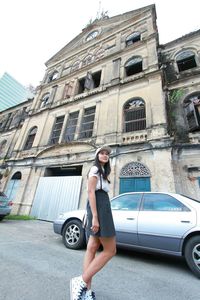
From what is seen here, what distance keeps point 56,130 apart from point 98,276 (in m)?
11.0

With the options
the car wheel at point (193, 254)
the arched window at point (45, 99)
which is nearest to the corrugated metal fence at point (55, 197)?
the car wheel at point (193, 254)

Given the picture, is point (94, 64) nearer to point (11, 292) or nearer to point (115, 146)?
point (115, 146)

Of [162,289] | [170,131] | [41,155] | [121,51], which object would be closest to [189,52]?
[121,51]

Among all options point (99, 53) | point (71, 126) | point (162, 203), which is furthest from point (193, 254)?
point (99, 53)

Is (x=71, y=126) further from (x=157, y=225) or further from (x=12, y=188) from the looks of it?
(x=157, y=225)

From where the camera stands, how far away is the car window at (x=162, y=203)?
3340mm

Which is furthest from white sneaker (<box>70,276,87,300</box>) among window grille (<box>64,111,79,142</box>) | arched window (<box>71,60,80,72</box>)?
arched window (<box>71,60,80,72</box>)

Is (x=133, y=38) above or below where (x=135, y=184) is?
above

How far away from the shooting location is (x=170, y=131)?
848cm

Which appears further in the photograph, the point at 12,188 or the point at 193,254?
the point at 12,188

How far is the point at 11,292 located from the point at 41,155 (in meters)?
9.98

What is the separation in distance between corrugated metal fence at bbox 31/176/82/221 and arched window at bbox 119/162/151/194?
2494 mm

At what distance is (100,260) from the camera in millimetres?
1791

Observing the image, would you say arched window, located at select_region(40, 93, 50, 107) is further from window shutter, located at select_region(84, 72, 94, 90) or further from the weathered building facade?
window shutter, located at select_region(84, 72, 94, 90)
